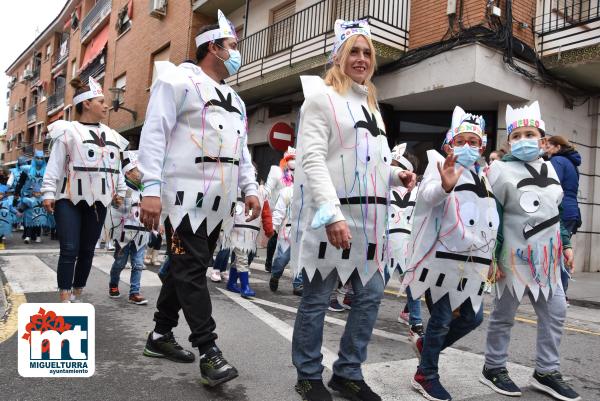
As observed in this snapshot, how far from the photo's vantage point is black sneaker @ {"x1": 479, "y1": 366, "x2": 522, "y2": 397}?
2971mm

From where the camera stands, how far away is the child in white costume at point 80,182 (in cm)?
418

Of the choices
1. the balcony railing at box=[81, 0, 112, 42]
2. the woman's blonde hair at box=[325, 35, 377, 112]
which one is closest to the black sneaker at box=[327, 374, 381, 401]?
the woman's blonde hair at box=[325, 35, 377, 112]

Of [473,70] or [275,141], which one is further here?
[275,141]

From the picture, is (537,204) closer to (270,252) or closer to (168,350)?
(168,350)

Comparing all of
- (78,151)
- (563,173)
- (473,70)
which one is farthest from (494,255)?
(473,70)

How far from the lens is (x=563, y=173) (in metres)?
5.12

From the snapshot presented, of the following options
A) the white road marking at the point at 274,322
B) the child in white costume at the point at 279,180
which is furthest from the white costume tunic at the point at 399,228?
the child in white costume at the point at 279,180

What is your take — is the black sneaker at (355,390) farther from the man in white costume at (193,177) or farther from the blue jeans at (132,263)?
the blue jeans at (132,263)

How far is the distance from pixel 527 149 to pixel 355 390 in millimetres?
1886

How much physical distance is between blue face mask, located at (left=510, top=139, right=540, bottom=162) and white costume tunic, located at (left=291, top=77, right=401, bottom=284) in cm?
110

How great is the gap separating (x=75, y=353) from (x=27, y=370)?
0.85 feet

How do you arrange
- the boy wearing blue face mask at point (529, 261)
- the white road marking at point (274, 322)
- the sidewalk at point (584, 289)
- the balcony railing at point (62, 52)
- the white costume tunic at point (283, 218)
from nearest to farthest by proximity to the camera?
the boy wearing blue face mask at point (529, 261) → the white road marking at point (274, 322) → the white costume tunic at point (283, 218) → the sidewalk at point (584, 289) → the balcony railing at point (62, 52)

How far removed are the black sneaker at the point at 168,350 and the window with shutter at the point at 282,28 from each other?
11.5 meters

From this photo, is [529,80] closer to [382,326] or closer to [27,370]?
[382,326]
